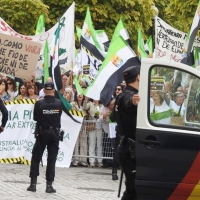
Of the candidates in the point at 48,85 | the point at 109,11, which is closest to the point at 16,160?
the point at 48,85

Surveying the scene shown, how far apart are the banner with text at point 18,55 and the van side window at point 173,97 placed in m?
7.75

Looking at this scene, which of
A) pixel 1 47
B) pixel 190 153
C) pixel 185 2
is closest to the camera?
pixel 190 153

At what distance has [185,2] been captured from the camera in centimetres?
2064

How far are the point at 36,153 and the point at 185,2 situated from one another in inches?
398

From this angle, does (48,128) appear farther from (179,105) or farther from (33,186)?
(179,105)

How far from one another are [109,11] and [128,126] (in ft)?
99.9

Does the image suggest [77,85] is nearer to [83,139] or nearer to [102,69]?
[83,139]

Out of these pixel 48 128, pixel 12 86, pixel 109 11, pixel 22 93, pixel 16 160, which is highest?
pixel 109 11

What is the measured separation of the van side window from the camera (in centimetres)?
733

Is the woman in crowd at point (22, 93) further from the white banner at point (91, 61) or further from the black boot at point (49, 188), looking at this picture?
the black boot at point (49, 188)

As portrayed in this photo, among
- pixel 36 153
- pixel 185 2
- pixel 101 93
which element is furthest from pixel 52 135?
pixel 185 2

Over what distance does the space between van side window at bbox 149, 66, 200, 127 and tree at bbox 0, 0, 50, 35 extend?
22.3 m

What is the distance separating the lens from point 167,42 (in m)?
17.3

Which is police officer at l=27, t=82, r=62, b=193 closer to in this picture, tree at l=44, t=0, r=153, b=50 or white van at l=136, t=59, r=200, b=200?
white van at l=136, t=59, r=200, b=200
